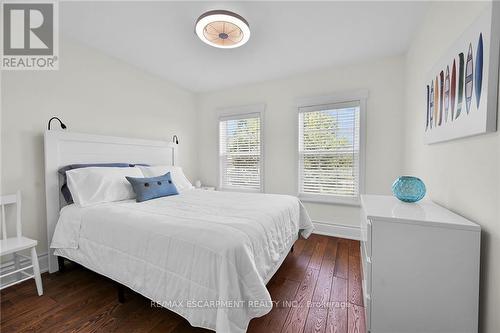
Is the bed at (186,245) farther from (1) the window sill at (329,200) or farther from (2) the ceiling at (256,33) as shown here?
(2) the ceiling at (256,33)

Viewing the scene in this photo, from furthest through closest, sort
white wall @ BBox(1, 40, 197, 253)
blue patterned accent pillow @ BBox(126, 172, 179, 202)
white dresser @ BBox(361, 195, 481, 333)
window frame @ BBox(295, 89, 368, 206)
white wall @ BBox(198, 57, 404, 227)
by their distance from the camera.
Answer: window frame @ BBox(295, 89, 368, 206) → white wall @ BBox(198, 57, 404, 227) → blue patterned accent pillow @ BBox(126, 172, 179, 202) → white wall @ BBox(1, 40, 197, 253) → white dresser @ BBox(361, 195, 481, 333)

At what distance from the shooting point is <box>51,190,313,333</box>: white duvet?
3.75 feet

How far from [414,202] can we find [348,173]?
1.50 m

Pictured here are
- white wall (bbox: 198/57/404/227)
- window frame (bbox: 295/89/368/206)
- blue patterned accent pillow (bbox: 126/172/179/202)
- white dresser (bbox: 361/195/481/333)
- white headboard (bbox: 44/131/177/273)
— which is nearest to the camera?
white dresser (bbox: 361/195/481/333)

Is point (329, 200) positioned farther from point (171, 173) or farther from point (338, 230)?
point (171, 173)

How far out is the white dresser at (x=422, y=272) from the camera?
1060 mm

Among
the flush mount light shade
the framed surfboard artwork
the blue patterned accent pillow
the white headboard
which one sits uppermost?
the flush mount light shade

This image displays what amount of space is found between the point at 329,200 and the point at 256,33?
244cm

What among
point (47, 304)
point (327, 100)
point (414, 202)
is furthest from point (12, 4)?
point (414, 202)

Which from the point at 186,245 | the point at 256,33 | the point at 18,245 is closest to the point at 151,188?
the point at 18,245

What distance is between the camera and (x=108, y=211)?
1.78m

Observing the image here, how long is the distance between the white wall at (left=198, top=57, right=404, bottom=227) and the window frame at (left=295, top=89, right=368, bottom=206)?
0.20 feet

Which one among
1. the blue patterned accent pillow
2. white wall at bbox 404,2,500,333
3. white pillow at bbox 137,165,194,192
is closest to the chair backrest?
the blue patterned accent pillow

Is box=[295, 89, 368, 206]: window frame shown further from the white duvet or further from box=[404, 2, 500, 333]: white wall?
the white duvet
